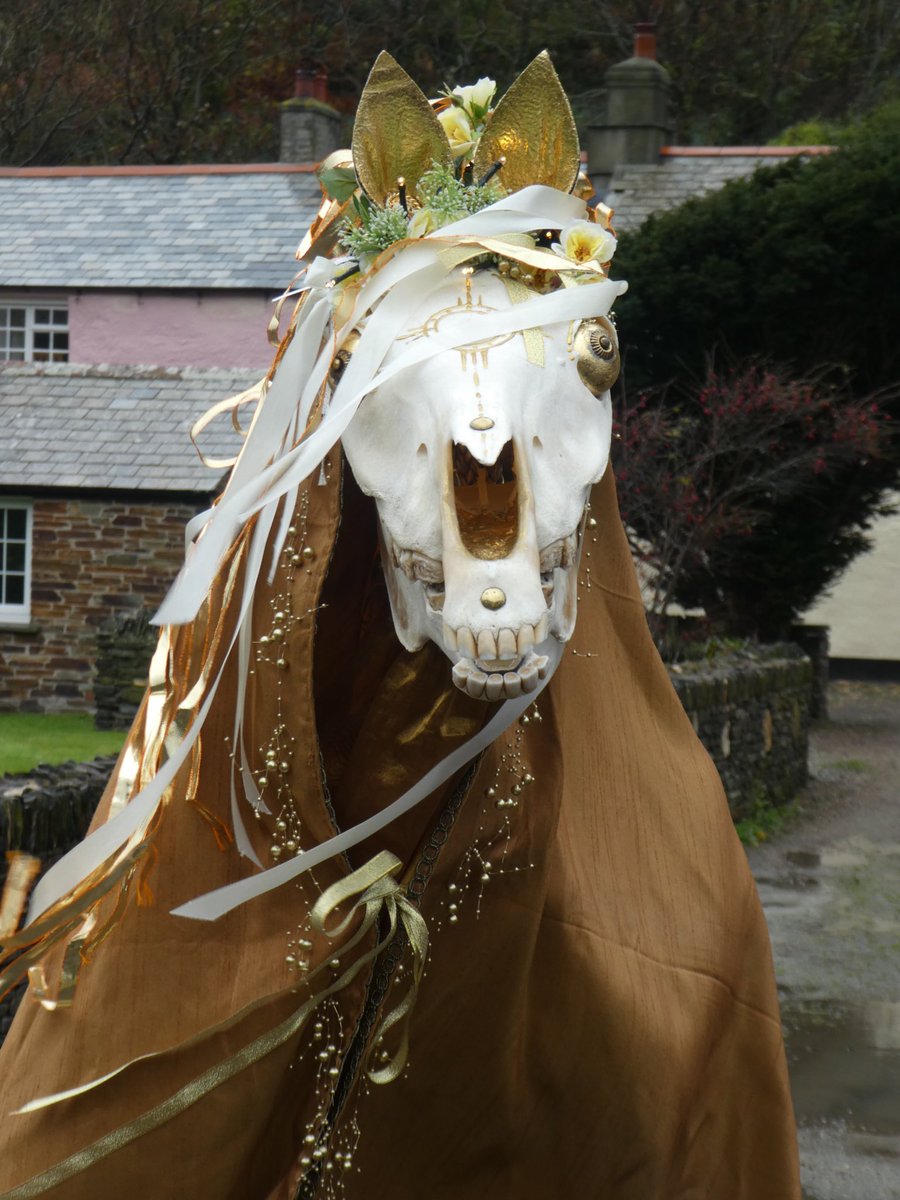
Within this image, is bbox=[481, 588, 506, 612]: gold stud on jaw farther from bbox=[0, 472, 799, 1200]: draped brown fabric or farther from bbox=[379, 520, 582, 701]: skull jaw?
bbox=[0, 472, 799, 1200]: draped brown fabric

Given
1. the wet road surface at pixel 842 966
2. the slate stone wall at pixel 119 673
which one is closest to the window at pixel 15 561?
the slate stone wall at pixel 119 673

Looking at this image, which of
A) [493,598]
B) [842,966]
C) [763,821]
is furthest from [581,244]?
[763,821]

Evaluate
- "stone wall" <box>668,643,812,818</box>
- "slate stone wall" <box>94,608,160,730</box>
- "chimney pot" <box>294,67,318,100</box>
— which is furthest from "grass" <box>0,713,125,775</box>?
"chimney pot" <box>294,67,318,100</box>

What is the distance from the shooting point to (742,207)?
1548 centimetres

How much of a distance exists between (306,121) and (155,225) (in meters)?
3.85

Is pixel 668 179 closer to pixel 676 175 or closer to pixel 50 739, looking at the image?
pixel 676 175

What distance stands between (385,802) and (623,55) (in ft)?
Result: 99.2

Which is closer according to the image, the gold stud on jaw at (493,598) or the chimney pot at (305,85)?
the gold stud on jaw at (493,598)

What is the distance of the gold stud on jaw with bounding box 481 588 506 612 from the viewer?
186cm

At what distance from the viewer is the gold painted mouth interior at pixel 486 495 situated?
1967mm

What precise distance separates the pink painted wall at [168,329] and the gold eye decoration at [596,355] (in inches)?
733

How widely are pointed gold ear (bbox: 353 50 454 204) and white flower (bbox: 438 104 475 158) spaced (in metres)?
0.05

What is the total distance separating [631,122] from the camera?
2212cm

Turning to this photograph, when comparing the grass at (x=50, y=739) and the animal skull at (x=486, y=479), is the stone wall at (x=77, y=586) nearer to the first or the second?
the grass at (x=50, y=739)
